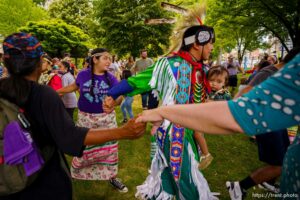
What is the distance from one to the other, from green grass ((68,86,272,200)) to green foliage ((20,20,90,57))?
21.4m

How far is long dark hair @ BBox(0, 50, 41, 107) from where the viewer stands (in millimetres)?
1571

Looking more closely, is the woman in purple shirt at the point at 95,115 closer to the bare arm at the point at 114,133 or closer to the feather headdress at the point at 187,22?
the feather headdress at the point at 187,22

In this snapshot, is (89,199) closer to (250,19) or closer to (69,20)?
(250,19)

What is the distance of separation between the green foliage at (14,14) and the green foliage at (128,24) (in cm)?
659

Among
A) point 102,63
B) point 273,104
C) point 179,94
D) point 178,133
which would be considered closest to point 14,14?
point 102,63


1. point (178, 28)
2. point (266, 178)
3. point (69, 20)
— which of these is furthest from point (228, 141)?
point (69, 20)

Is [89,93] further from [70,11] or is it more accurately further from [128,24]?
[70,11]

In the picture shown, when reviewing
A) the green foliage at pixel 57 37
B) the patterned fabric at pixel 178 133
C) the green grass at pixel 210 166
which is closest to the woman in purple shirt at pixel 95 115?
the green grass at pixel 210 166

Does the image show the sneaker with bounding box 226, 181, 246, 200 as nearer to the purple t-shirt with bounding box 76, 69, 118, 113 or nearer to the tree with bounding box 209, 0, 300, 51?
the purple t-shirt with bounding box 76, 69, 118, 113

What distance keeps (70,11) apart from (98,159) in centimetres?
4049

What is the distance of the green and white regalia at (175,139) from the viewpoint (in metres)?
2.51

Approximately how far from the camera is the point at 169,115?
1306 mm

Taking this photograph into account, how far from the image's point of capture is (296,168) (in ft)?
4.26

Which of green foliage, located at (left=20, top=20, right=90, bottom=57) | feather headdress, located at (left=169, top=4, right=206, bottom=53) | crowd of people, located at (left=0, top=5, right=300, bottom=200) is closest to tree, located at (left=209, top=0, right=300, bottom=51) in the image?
crowd of people, located at (left=0, top=5, right=300, bottom=200)
